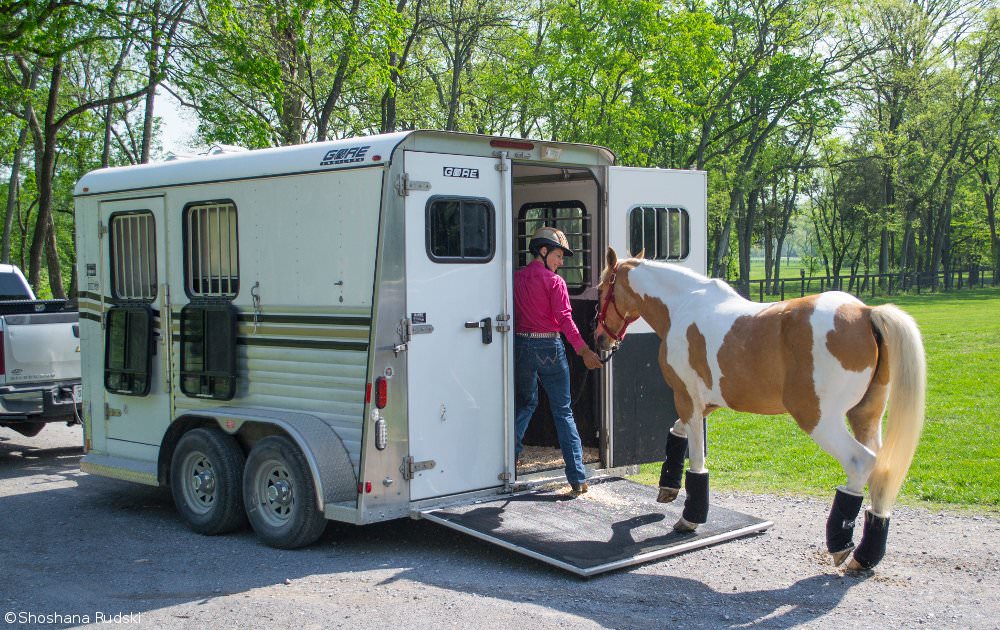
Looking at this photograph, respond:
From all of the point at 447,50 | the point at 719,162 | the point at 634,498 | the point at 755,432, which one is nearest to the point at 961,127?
the point at 719,162

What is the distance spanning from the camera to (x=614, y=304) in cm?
681

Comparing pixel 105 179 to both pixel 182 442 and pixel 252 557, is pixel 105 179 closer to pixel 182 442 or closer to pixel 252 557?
pixel 182 442

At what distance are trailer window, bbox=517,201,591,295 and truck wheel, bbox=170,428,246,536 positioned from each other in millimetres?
2998

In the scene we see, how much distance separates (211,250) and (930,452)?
7285 mm

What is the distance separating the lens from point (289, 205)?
6738mm

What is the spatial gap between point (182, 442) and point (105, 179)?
2560 mm

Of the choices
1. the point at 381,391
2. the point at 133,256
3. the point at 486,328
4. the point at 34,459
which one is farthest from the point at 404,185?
the point at 34,459

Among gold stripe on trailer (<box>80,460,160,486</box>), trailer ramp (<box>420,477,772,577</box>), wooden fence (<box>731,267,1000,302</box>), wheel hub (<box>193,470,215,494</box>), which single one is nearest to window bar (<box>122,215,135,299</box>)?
gold stripe on trailer (<box>80,460,160,486</box>)

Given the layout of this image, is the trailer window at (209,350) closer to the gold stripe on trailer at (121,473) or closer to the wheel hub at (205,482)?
the wheel hub at (205,482)

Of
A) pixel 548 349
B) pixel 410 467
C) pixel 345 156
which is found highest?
pixel 345 156

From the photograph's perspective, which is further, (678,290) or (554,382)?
(554,382)

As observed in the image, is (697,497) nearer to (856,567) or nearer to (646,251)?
(856,567)

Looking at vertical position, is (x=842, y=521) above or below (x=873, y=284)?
below

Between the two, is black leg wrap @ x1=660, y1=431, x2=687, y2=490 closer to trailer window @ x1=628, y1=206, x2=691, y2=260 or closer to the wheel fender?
trailer window @ x1=628, y1=206, x2=691, y2=260
